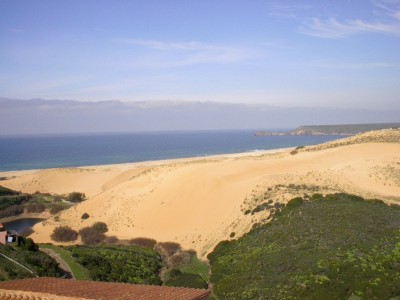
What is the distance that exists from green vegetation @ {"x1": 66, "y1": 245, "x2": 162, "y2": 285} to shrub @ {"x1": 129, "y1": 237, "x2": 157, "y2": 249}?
3.37 metres

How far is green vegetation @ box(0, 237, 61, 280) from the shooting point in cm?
1948

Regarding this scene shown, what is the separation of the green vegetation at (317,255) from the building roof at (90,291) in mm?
5945

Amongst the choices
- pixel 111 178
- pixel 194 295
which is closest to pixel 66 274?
pixel 194 295

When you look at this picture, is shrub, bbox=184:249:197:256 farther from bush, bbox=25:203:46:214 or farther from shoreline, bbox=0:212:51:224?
bush, bbox=25:203:46:214

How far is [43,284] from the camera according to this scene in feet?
44.7

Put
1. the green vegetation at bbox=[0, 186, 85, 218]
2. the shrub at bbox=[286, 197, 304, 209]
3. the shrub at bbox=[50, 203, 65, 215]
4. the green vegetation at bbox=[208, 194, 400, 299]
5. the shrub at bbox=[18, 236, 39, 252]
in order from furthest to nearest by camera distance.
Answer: the green vegetation at bbox=[0, 186, 85, 218], the shrub at bbox=[50, 203, 65, 215], the shrub at bbox=[286, 197, 304, 209], the shrub at bbox=[18, 236, 39, 252], the green vegetation at bbox=[208, 194, 400, 299]

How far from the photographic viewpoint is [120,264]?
25.5m

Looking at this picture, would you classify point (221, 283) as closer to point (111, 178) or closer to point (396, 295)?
point (396, 295)

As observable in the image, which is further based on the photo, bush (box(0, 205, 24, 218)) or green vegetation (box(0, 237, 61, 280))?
bush (box(0, 205, 24, 218))

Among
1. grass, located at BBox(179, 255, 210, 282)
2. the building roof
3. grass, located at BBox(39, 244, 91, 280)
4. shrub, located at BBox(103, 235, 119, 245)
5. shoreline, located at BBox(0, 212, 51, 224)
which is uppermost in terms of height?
the building roof

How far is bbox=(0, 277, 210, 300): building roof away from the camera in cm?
1139

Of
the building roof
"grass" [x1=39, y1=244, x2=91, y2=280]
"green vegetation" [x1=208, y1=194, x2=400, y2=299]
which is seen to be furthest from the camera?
"grass" [x1=39, y1=244, x2=91, y2=280]

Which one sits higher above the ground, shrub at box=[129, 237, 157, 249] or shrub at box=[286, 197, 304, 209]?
shrub at box=[286, 197, 304, 209]

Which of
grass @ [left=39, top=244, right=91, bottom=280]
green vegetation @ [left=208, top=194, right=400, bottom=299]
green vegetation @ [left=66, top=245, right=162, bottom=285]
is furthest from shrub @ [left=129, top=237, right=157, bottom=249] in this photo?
green vegetation @ [left=208, top=194, right=400, bottom=299]
